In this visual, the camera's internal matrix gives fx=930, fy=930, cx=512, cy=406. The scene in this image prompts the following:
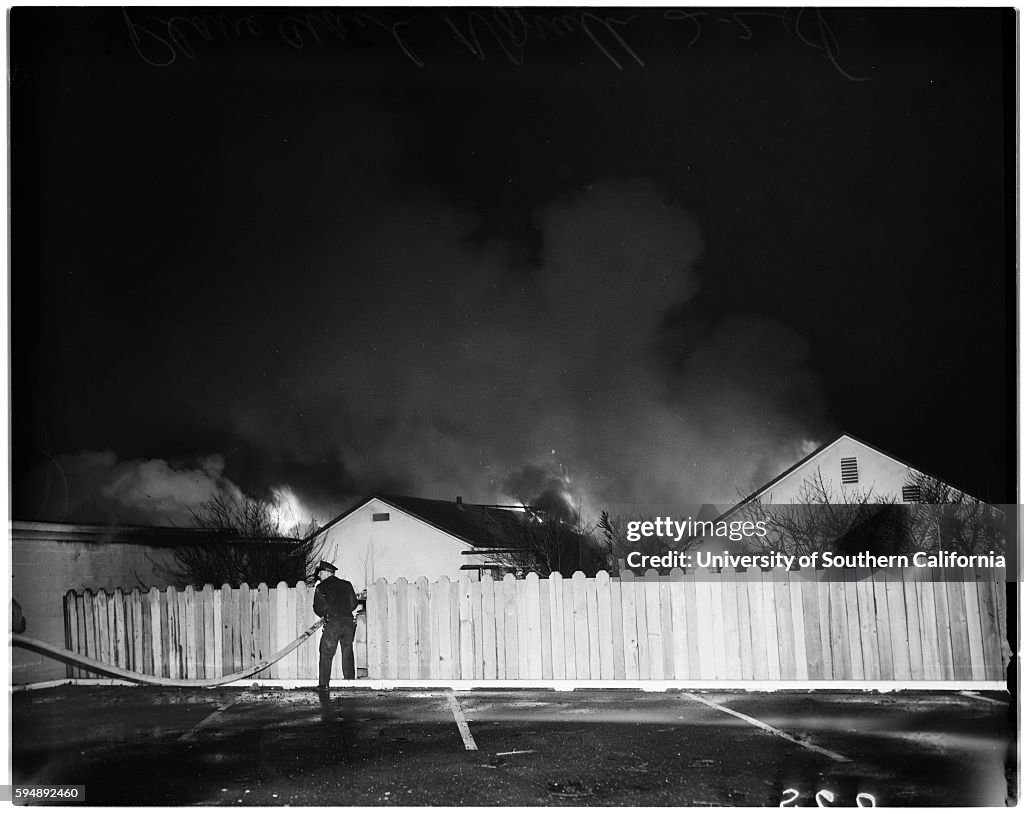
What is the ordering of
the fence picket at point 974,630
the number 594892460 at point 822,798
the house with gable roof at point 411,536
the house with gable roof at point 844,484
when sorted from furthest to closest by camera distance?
the house with gable roof at point 411,536, the fence picket at point 974,630, the house with gable roof at point 844,484, the number 594892460 at point 822,798

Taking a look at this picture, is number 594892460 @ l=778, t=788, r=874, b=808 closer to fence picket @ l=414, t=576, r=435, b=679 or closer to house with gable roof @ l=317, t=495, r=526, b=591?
house with gable roof @ l=317, t=495, r=526, b=591

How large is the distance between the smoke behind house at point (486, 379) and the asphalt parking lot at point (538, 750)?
1.40 metres

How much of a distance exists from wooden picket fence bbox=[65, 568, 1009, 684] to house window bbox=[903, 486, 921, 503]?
506 mm

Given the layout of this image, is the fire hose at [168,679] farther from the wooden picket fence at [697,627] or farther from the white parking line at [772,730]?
the white parking line at [772,730]

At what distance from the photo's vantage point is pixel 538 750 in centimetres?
588

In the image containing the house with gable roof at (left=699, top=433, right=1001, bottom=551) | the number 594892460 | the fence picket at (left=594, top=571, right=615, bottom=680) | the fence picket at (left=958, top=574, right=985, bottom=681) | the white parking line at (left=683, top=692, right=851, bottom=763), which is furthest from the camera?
the fence picket at (left=594, top=571, right=615, bottom=680)

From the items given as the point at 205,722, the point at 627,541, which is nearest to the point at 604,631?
the point at 627,541

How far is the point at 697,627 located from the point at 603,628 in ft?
2.31

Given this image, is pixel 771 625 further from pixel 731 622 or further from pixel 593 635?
pixel 593 635

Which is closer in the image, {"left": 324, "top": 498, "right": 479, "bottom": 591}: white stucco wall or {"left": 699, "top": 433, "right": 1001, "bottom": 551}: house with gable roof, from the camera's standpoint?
{"left": 699, "top": 433, "right": 1001, "bottom": 551}: house with gable roof

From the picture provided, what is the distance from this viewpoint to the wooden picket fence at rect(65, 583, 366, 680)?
6.88 metres

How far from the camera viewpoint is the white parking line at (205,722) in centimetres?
620

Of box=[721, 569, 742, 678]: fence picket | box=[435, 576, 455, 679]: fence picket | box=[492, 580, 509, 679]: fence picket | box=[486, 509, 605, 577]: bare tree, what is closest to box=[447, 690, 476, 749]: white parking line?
box=[435, 576, 455, 679]: fence picket

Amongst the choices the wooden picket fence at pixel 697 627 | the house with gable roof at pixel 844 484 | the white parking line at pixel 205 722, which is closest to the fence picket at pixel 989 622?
the wooden picket fence at pixel 697 627
